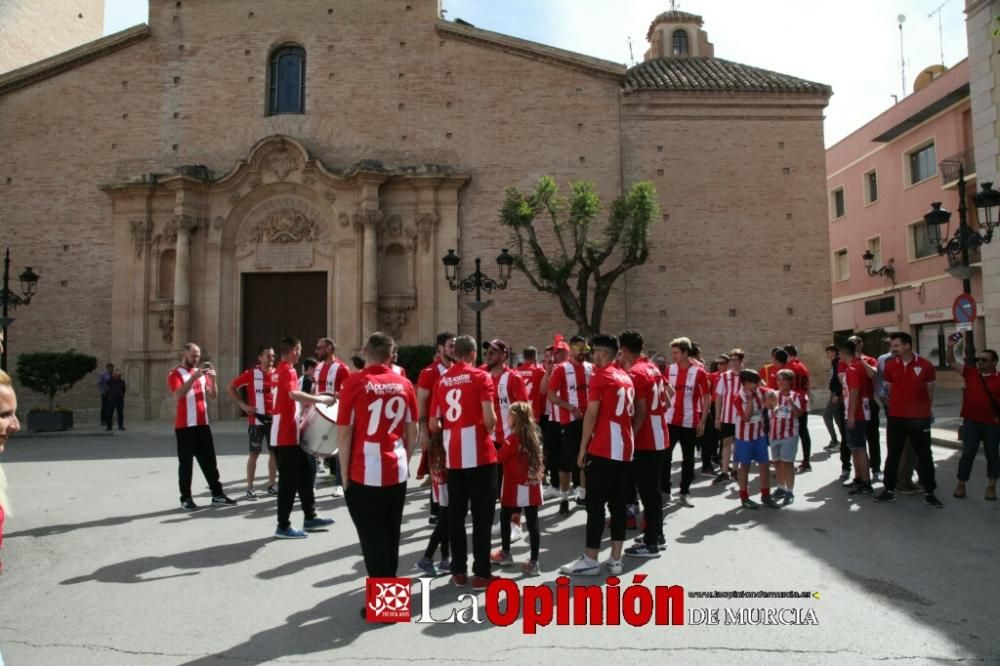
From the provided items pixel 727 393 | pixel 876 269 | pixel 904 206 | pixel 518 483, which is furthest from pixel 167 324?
pixel 876 269

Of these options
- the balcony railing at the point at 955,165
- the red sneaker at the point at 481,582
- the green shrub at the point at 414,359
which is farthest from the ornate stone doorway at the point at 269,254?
the balcony railing at the point at 955,165

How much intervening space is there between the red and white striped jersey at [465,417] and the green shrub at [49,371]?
18899mm

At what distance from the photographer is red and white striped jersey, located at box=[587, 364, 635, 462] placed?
5.75 meters

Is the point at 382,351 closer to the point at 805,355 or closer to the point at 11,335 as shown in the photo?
the point at 805,355

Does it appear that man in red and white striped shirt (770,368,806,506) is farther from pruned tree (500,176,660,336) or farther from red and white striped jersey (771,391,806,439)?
pruned tree (500,176,660,336)

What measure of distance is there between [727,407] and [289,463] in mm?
6117

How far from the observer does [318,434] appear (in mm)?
6984

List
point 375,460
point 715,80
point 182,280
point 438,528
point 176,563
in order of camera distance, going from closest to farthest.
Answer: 1. point 375,460
2. point 438,528
3. point 176,563
4. point 182,280
5. point 715,80

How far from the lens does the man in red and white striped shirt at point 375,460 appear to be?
4.75 m

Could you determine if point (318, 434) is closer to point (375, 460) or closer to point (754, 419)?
point (375, 460)

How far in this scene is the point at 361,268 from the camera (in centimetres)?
2192

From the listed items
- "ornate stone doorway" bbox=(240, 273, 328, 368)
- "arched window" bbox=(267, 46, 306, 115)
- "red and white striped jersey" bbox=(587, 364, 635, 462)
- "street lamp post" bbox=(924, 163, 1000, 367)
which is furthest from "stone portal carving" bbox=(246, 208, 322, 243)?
"red and white striped jersey" bbox=(587, 364, 635, 462)

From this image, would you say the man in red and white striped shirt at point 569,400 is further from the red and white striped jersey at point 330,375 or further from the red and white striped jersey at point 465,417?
the red and white striped jersey at point 330,375

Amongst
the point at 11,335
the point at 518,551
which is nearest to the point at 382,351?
the point at 518,551
